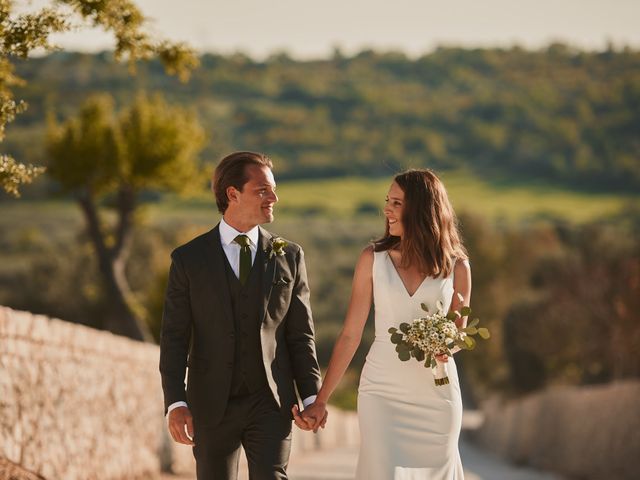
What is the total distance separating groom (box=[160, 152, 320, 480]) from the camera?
5.94 m

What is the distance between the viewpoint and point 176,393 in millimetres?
5973

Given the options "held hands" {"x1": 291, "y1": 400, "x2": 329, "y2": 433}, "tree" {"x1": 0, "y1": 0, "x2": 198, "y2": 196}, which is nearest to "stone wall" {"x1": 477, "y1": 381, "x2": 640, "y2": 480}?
"tree" {"x1": 0, "y1": 0, "x2": 198, "y2": 196}

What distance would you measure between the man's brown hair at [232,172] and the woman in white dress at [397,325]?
80cm

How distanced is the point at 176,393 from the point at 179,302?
1.53 ft

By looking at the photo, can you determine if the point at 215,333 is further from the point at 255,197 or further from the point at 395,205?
the point at 395,205

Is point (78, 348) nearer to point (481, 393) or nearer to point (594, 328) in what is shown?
point (594, 328)

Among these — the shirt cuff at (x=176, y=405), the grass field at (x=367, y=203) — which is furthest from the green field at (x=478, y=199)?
the shirt cuff at (x=176, y=405)

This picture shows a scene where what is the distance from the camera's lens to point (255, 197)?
20.3 ft

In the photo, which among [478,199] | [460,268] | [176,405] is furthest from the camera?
[478,199]

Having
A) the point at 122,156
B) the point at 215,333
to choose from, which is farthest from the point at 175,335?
the point at 122,156

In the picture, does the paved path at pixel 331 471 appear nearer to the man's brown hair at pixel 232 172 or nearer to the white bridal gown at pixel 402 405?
the white bridal gown at pixel 402 405

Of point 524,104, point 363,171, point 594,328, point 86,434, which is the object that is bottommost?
point 86,434

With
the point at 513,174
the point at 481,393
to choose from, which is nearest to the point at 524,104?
the point at 513,174

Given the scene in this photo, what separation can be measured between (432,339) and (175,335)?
4.42 feet
